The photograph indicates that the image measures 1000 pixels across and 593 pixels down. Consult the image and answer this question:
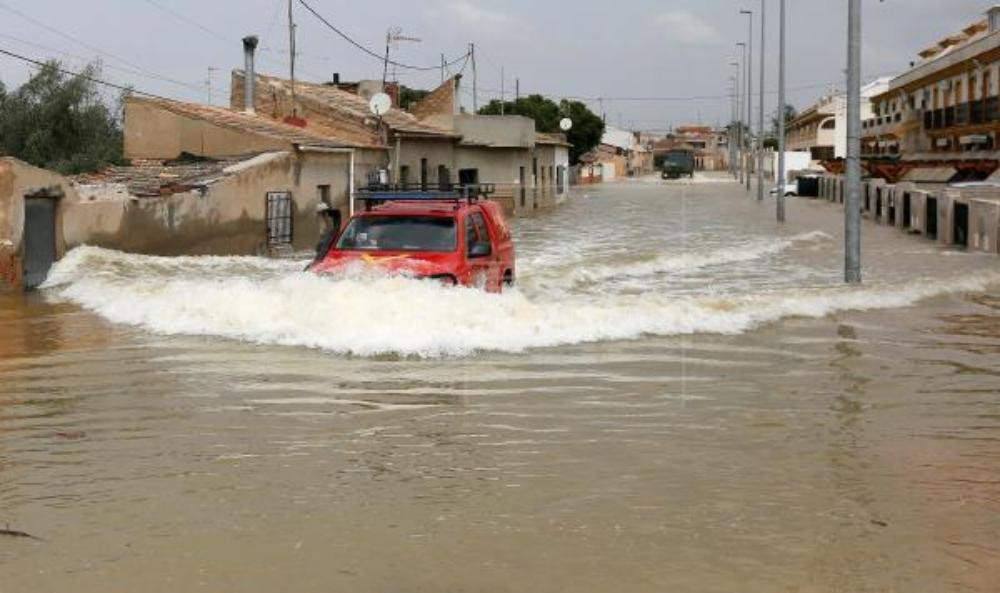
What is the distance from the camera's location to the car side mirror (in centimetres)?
1343

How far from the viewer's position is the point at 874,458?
7.47 m

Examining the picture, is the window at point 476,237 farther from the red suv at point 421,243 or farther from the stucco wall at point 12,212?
the stucco wall at point 12,212

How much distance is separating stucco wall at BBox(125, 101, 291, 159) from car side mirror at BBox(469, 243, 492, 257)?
48.3 feet

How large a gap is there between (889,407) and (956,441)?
1233 mm

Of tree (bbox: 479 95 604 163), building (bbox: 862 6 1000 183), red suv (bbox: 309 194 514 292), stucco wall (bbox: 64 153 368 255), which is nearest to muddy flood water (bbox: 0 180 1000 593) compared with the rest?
red suv (bbox: 309 194 514 292)

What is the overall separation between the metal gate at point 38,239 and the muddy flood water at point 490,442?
2294 millimetres

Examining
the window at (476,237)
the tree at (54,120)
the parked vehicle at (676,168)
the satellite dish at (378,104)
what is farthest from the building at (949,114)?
the parked vehicle at (676,168)

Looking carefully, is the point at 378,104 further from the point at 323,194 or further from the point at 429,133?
the point at 429,133

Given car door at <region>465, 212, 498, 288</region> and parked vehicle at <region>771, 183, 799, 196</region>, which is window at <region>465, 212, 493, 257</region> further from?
parked vehicle at <region>771, 183, 799, 196</region>

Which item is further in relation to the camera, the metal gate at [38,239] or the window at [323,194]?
the window at [323,194]

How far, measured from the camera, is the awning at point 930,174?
44.8m

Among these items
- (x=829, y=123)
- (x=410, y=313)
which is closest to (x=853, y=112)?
(x=410, y=313)

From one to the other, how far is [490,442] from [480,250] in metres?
5.70

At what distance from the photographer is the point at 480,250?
44.2ft
